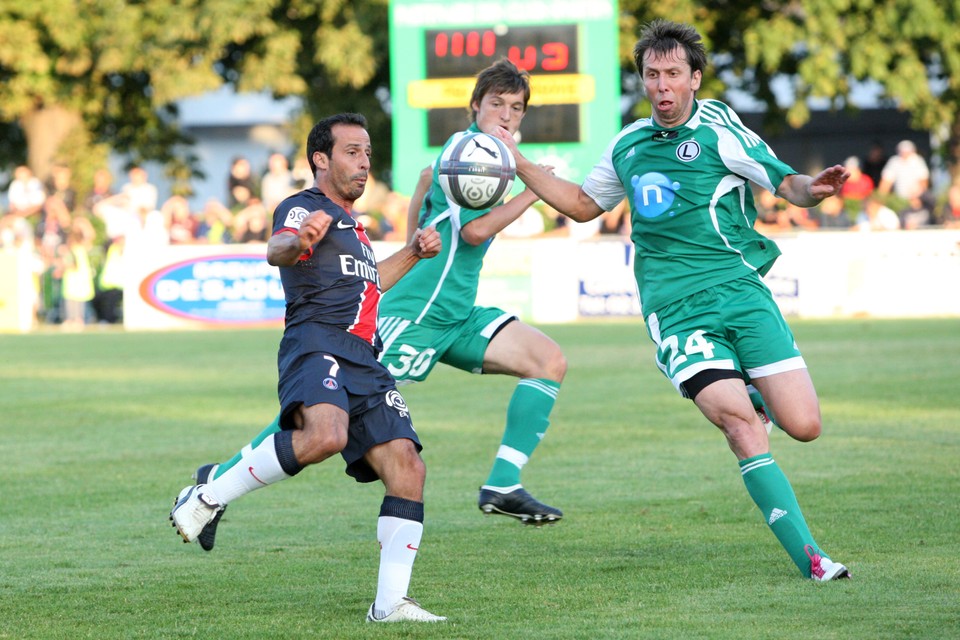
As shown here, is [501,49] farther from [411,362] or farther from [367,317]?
[367,317]

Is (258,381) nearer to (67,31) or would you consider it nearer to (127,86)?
(67,31)

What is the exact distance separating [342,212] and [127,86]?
103 feet

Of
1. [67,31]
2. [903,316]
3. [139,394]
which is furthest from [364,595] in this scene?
[67,31]

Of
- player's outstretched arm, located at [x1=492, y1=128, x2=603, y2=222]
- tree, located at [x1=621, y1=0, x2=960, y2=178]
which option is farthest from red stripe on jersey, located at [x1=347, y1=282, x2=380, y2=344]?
tree, located at [x1=621, y1=0, x2=960, y2=178]

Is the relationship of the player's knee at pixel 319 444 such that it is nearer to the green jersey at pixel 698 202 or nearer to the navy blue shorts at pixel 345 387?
the navy blue shorts at pixel 345 387

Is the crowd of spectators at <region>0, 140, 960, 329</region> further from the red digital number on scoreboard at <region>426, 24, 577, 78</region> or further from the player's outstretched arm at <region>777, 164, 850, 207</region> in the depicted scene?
the player's outstretched arm at <region>777, 164, 850, 207</region>

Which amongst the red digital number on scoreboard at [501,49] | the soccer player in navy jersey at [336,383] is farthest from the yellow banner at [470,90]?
the soccer player in navy jersey at [336,383]

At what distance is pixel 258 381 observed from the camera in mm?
15047

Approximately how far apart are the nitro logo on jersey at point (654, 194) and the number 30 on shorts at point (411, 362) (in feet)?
5.43

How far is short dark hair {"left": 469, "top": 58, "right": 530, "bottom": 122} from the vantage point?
7477 mm

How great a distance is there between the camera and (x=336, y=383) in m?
5.52

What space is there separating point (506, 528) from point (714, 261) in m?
1.95

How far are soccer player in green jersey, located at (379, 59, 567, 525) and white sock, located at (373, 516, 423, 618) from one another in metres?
1.96

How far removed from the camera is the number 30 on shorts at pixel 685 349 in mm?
6129
